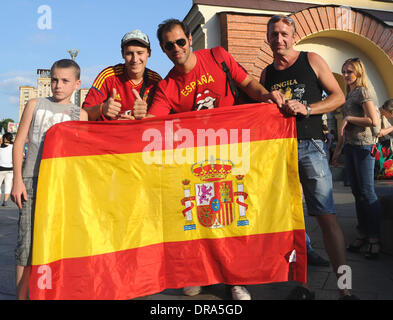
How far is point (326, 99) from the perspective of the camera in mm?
2598

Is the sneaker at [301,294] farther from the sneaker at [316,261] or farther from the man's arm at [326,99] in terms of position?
the man's arm at [326,99]

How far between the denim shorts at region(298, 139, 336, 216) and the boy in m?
1.77

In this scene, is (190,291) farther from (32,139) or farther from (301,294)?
(32,139)

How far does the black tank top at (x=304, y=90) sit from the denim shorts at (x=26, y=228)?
80.9 inches

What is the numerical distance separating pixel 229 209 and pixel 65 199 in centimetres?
121

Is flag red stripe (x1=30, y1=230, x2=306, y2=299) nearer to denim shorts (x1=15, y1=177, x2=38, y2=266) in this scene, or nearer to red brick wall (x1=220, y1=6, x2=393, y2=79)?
denim shorts (x1=15, y1=177, x2=38, y2=266)

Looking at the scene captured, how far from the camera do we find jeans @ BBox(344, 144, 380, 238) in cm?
359

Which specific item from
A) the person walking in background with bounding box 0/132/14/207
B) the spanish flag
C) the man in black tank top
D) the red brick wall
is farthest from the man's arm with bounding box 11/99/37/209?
the person walking in background with bounding box 0/132/14/207

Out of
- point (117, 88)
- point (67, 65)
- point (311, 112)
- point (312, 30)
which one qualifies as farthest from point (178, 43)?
point (312, 30)

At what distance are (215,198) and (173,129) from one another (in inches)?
24.7

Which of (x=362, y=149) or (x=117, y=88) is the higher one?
(x=117, y=88)
